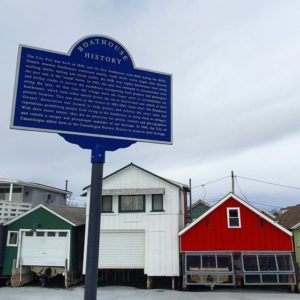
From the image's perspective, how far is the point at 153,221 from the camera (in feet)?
83.0

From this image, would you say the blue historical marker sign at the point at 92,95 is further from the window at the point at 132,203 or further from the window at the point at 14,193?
the window at the point at 14,193

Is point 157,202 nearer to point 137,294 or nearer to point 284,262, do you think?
point 137,294

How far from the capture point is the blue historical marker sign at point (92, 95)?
15.3 ft

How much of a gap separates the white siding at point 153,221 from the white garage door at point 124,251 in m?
0.60

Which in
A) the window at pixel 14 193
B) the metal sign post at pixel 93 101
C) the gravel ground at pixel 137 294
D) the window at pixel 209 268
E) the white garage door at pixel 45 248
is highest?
the window at pixel 14 193

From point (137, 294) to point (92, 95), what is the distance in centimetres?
1974

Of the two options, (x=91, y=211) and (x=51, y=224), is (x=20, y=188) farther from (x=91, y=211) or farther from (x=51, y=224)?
(x=91, y=211)

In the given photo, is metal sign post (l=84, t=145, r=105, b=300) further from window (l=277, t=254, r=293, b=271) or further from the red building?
window (l=277, t=254, r=293, b=271)

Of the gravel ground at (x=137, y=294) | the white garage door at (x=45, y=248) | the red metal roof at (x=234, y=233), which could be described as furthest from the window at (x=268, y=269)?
the white garage door at (x=45, y=248)

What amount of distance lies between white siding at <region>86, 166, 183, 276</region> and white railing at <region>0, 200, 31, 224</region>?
7.75 metres

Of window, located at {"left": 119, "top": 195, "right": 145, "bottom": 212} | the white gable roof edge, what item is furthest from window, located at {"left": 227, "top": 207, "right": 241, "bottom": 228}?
window, located at {"left": 119, "top": 195, "right": 145, "bottom": 212}

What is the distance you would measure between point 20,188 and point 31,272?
9962mm

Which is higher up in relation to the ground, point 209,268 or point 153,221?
point 153,221

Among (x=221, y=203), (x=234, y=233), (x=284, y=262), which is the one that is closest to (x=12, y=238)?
(x=221, y=203)
